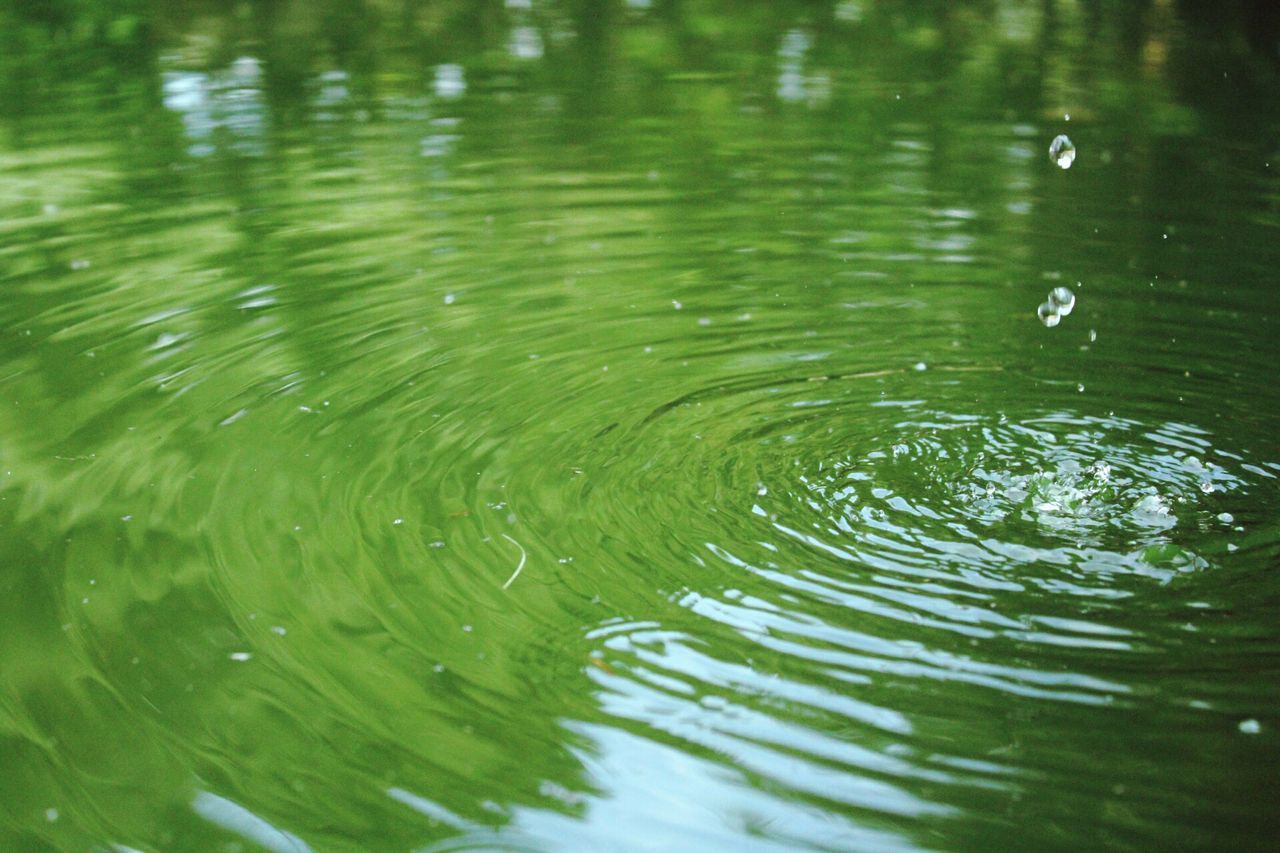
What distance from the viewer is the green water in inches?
88.0

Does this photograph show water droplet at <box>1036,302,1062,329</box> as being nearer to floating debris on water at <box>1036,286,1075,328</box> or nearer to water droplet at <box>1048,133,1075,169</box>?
floating debris on water at <box>1036,286,1075,328</box>

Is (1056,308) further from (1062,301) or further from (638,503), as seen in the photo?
(638,503)

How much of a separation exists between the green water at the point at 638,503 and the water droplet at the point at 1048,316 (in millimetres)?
59

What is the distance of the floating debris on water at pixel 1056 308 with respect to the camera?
441 cm

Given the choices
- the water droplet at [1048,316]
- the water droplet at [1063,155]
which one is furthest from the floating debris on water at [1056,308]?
the water droplet at [1063,155]

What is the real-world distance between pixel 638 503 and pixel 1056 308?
6.59 feet

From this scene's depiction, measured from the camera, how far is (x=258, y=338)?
429 centimetres

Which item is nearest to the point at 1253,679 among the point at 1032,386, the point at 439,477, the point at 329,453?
the point at 1032,386

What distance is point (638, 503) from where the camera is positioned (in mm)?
3145

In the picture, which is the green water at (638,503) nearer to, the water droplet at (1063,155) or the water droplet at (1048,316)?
the water droplet at (1048,316)

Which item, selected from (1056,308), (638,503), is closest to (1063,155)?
(1056,308)

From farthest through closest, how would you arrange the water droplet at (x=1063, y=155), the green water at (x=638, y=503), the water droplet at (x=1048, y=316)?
the water droplet at (x=1063, y=155)
the water droplet at (x=1048, y=316)
the green water at (x=638, y=503)

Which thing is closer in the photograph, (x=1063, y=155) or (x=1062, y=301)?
(x=1062, y=301)

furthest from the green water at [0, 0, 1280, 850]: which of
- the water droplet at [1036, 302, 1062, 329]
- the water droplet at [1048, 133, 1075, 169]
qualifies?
the water droplet at [1048, 133, 1075, 169]
